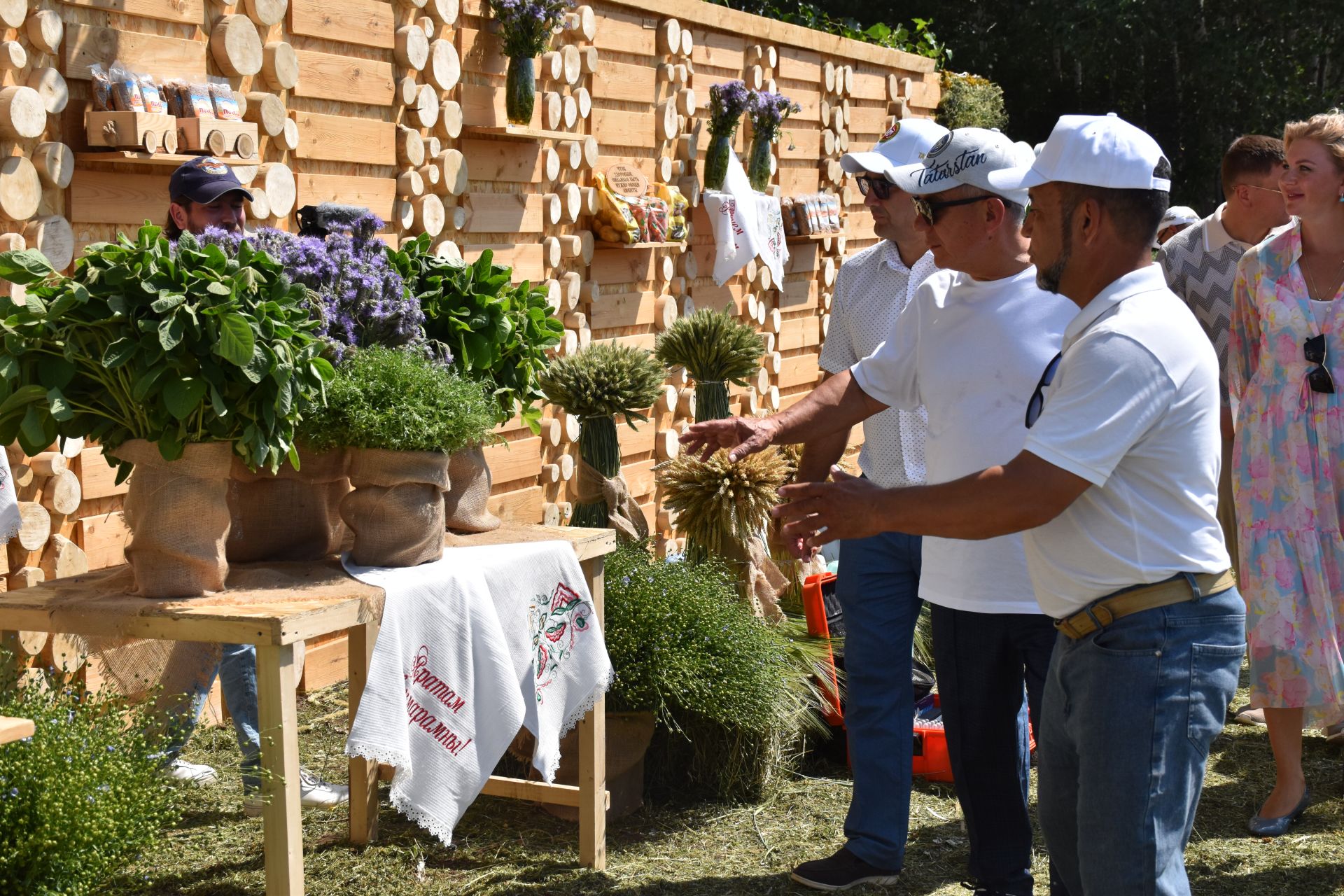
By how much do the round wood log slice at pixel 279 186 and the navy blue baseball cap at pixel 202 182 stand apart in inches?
28.9

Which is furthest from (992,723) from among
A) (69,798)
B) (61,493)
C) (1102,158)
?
(61,493)

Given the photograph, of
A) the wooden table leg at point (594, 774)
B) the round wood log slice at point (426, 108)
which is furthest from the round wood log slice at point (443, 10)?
the wooden table leg at point (594, 774)

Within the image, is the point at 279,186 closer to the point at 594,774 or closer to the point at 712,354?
the point at 712,354

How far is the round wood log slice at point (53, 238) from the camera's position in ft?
13.0

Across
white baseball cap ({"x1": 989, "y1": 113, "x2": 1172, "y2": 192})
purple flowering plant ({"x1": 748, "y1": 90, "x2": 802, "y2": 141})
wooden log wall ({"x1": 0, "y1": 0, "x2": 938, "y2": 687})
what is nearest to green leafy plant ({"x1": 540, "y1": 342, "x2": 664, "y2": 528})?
wooden log wall ({"x1": 0, "y1": 0, "x2": 938, "y2": 687})

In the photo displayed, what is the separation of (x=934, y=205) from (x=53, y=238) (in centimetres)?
248

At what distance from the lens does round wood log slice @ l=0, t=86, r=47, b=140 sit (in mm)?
3805

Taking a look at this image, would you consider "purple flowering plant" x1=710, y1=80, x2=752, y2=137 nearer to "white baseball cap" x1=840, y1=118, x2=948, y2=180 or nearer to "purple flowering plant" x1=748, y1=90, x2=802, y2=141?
"purple flowering plant" x1=748, y1=90, x2=802, y2=141

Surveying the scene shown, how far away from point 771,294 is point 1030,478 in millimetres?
6103

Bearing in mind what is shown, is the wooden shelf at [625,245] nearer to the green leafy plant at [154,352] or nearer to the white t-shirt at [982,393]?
the white t-shirt at [982,393]

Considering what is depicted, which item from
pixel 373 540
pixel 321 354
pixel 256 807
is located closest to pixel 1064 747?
pixel 373 540

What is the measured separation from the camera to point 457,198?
18.8 feet

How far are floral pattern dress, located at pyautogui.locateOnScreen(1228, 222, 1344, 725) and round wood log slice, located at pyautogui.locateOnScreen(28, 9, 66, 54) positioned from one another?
3654 mm

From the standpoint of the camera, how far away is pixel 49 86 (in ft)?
13.0
